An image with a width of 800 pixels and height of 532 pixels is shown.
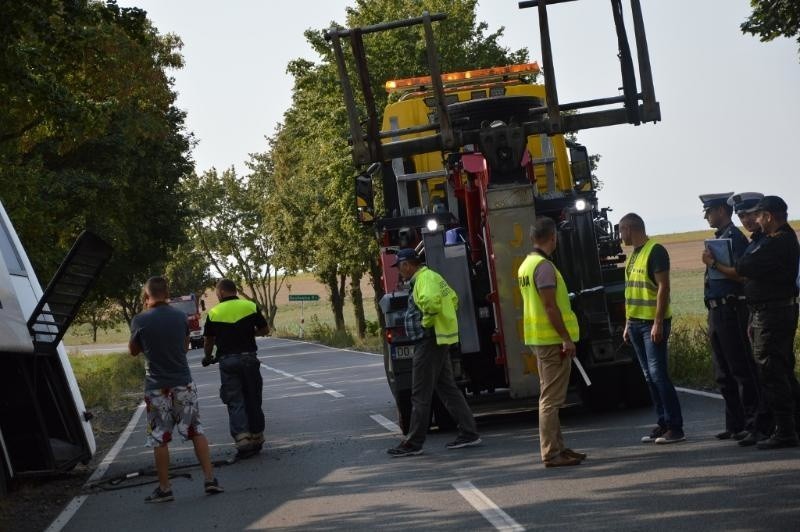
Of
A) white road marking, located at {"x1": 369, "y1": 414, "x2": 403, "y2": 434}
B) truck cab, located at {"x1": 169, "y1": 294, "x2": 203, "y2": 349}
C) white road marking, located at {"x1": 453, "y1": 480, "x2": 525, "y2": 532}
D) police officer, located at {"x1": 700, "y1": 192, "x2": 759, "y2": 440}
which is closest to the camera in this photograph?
white road marking, located at {"x1": 453, "y1": 480, "x2": 525, "y2": 532}

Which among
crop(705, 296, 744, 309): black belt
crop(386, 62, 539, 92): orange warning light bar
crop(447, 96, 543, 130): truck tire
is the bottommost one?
crop(705, 296, 744, 309): black belt

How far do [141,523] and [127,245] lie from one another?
26340mm

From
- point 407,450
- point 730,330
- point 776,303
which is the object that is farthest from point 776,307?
point 407,450

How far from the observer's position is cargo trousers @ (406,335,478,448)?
11789mm

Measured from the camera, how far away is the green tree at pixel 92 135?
15.6 m

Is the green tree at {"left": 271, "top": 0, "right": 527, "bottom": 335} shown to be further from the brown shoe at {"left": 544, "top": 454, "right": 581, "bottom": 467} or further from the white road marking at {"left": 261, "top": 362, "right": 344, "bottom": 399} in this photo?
the brown shoe at {"left": 544, "top": 454, "right": 581, "bottom": 467}

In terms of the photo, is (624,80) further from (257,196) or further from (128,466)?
(257,196)

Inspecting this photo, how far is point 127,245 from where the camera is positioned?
3528 centimetres

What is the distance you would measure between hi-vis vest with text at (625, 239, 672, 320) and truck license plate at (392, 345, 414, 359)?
2.68 m

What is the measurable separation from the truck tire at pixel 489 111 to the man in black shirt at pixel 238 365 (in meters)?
2.92

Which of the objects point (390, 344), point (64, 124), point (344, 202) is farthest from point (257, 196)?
point (390, 344)

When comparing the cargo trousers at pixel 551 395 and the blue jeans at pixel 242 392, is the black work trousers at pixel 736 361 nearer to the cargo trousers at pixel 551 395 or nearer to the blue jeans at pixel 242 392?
the cargo trousers at pixel 551 395

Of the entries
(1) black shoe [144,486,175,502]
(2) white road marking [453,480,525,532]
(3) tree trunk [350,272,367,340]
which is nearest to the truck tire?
(2) white road marking [453,480,525,532]

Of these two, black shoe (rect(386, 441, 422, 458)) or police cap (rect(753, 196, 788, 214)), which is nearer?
police cap (rect(753, 196, 788, 214))
